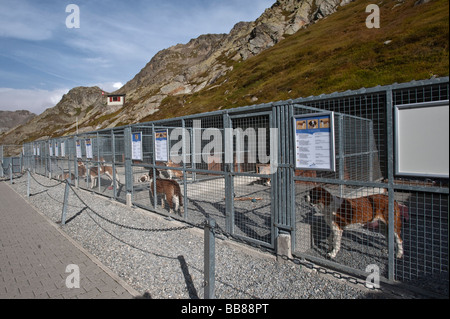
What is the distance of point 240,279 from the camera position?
13.8ft

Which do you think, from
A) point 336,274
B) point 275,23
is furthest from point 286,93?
point 275,23

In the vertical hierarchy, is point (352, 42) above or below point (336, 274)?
above

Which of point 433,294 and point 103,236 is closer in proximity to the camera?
point 433,294

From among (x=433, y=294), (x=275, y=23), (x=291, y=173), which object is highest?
(x=275, y=23)

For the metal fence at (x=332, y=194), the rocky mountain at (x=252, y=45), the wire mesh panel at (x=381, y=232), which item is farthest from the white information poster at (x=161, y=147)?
the rocky mountain at (x=252, y=45)

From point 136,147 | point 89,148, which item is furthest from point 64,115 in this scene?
point 136,147

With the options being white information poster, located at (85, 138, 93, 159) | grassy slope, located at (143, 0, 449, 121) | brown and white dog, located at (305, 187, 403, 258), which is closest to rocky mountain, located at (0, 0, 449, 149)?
grassy slope, located at (143, 0, 449, 121)

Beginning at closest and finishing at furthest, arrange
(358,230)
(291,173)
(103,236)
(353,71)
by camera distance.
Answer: (291,173)
(358,230)
(103,236)
(353,71)

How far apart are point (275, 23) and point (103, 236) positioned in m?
74.3

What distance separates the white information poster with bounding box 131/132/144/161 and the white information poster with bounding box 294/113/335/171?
212 inches

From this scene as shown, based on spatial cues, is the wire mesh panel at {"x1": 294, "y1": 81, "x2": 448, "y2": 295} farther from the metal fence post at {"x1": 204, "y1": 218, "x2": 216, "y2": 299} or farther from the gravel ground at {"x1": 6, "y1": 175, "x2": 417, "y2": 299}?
the metal fence post at {"x1": 204, "y1": 218, "x2": 216, "y2": 299}

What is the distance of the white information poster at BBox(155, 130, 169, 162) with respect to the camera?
7.20 m

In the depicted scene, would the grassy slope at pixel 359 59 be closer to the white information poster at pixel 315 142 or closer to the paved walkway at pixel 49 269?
the white information poster at pixel 315 142
